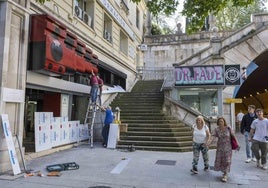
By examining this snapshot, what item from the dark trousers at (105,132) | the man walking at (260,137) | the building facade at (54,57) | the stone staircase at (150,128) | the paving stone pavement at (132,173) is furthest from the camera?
the dark trousers at (105,132)

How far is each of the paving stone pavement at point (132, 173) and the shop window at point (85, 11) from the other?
6469 millimetres

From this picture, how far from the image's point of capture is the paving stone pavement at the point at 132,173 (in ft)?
19.6

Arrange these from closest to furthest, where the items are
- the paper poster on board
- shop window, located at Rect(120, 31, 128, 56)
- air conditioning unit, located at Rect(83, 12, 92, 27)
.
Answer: the paper poster on board, air conditioning unit, located at Rect(83, 12, 92, 27), shop window, located at Rect(120, 31, 128, 56)

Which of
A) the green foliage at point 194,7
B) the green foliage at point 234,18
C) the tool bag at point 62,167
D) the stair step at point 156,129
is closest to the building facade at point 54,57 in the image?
the tool bag at point 62,167

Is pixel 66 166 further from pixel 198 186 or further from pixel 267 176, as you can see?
pixel 267 176

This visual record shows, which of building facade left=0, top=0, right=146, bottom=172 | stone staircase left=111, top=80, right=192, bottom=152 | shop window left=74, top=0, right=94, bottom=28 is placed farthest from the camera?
shop window left=74, top=0, right=94, bottom=28

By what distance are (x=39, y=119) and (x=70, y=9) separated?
16.3ft

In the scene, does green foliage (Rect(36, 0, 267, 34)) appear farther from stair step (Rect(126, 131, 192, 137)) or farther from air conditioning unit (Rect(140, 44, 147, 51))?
air conditioning unit (Rect(140, 44, 147, 51))

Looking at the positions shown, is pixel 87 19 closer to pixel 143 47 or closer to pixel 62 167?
pixel 62 167

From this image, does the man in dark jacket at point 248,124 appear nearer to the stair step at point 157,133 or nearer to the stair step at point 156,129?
the stair step at point 157,133

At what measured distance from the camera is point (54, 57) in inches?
335

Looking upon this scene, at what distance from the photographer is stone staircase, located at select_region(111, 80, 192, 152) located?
1074 cm

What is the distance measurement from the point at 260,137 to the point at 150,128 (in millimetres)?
4955

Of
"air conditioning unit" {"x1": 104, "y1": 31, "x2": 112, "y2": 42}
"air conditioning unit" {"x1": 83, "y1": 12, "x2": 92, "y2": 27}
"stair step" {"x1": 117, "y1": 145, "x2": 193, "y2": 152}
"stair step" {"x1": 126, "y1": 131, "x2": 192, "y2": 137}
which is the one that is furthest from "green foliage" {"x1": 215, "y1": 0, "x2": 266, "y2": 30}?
"stair step" {"x1": 117, "y1": 145, "x2": 193, "y2": 152}
